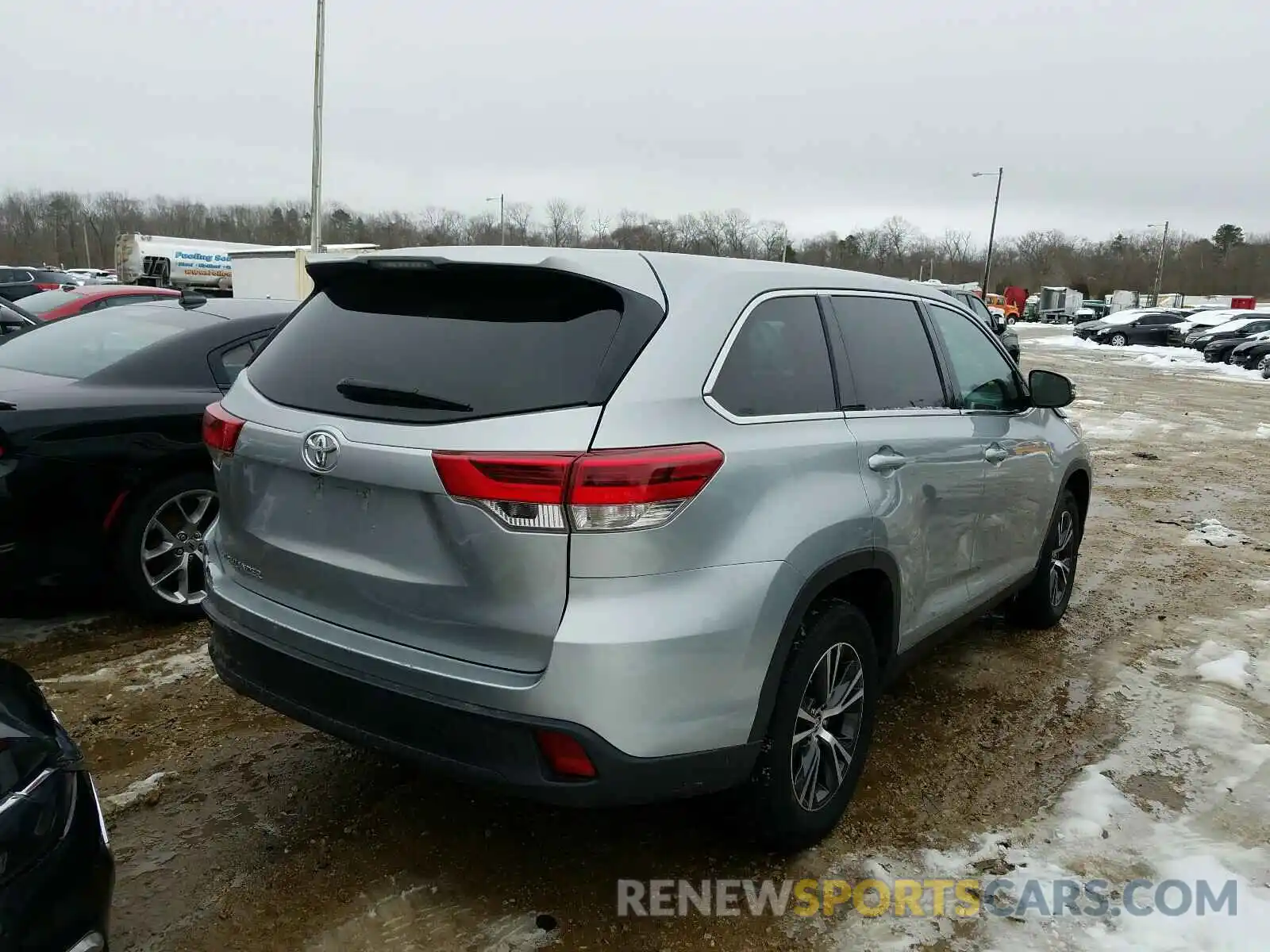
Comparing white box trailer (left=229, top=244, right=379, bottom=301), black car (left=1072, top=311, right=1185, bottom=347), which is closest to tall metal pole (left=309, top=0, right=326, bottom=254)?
white box trailer (left=229, top=244, right=379, bottom=301)

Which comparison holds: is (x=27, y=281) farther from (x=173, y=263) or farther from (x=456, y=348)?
(x=456, y=348)

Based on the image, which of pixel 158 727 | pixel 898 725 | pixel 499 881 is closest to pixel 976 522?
pixel 898 725

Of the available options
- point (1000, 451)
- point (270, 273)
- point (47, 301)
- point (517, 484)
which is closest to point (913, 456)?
point (1000, 451)

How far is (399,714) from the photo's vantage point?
99.4 inches

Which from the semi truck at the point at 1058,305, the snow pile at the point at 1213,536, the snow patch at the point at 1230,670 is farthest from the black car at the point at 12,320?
the semi truck at the point at 1058,305

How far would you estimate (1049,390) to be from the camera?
178 inches

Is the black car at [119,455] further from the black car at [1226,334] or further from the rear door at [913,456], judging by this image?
the black car at [1226,334]

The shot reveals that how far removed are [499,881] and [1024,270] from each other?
111m

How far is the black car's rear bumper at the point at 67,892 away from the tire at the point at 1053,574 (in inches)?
167

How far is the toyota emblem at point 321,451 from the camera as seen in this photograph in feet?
8.43

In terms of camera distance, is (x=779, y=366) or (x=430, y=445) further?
(x=779, y=366)

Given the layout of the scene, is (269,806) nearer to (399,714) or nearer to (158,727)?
(158,727)

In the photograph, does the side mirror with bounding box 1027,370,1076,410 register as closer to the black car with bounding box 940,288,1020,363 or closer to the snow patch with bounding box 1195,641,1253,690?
the snow patch with bounding box 1195,641,1253,690

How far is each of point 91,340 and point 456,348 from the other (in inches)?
148
